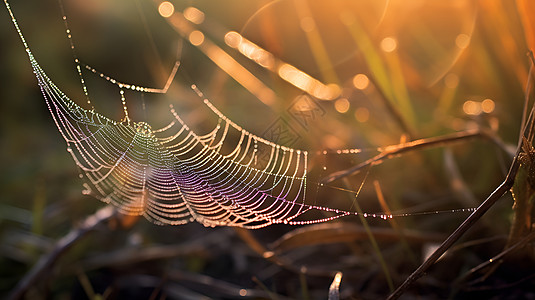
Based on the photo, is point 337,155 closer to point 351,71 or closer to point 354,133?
point 354,133

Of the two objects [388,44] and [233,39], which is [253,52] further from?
[388,44]

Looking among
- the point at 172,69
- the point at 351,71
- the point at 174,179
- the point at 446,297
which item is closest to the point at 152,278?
the point at 174,179

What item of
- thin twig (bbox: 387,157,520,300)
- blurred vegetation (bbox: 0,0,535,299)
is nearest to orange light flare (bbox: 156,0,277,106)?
blurred vegetation (bbox: 0,0,535,299)

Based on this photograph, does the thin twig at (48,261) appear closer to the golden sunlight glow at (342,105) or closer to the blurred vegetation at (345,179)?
the blurred vegetation at (345,179)

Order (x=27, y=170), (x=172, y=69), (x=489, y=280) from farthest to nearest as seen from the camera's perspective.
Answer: (x=172, y=69), (x=27, y=170), (x=489, y=280)

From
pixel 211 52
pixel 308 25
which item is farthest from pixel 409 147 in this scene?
pixel 308 25

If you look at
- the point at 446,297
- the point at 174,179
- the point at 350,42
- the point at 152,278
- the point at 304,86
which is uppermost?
the point at 350,42

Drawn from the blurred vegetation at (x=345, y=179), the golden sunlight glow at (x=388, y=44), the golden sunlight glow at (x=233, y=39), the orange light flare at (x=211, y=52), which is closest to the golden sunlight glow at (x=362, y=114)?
the blurred vegetation at (x=345, y=179)
